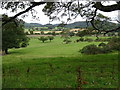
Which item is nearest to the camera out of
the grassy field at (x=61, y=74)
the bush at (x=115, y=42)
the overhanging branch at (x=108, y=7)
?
the grassy field at (x=61, y=74)

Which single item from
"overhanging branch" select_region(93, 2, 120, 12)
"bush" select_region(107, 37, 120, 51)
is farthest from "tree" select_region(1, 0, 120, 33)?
"bush" select_region(107, 37, 120, 51)

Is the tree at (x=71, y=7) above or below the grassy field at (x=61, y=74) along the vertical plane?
above

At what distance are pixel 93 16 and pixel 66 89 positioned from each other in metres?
9.35

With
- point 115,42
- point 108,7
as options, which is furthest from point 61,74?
point 115,42

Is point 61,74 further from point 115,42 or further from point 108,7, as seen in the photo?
point 115,42

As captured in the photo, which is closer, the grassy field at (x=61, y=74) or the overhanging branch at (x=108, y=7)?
the grassy field at (x=61, y=74)

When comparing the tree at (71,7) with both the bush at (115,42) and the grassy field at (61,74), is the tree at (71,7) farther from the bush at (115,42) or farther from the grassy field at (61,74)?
the bush at (115,42)

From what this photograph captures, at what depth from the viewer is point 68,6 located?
13922 mm

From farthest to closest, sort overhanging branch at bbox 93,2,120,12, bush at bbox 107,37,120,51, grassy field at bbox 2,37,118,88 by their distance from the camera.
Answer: bush at bbox 107,37,120,51, overhanging branch at bbox 93,2,120,12, grassy field at bbox 2,37,118,88

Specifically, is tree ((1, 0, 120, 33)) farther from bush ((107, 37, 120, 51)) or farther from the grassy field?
bush ((107, 37, 120, 51))

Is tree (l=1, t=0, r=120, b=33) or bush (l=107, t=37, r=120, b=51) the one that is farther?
bush (l=107, t=37, r=120, b=51)

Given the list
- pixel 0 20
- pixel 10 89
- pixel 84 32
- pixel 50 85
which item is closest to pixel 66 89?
pixel 50 85

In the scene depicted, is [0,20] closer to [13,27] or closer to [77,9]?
[13,27]

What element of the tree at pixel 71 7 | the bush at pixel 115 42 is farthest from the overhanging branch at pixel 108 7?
the bush at pixel 115 42
